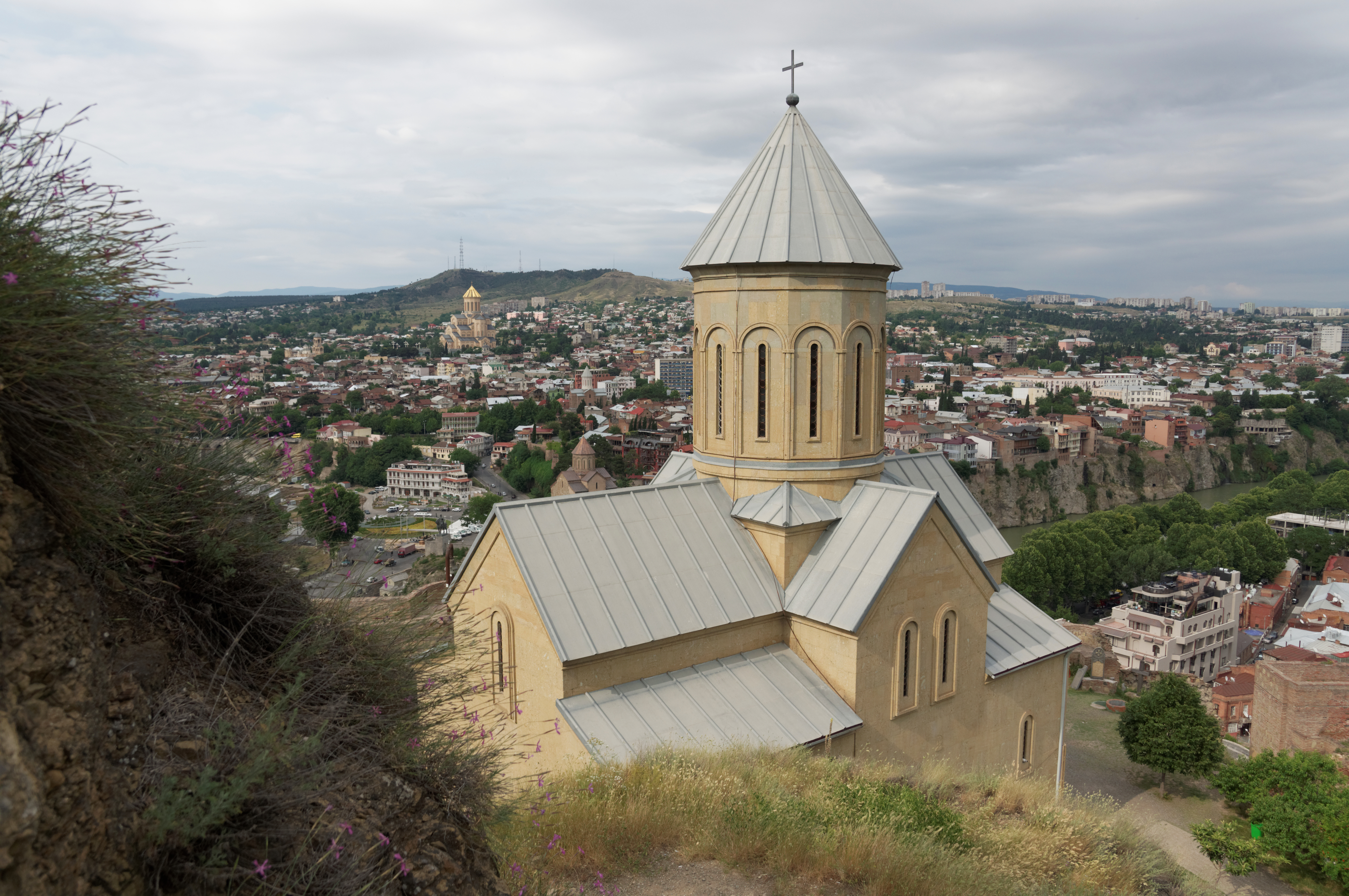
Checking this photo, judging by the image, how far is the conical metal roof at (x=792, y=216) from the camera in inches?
321

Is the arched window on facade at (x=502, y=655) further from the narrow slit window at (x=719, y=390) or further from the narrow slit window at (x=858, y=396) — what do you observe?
the narrow slit window at (x=858, y=396)

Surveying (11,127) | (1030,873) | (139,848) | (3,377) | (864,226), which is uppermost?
(864,226)

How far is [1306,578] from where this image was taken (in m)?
44.3

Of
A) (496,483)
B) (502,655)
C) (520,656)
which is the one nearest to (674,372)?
(496,483)

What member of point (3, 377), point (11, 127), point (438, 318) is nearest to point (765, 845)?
point (3, 377)

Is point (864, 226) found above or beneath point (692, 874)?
above

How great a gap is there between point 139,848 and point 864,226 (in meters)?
7.92

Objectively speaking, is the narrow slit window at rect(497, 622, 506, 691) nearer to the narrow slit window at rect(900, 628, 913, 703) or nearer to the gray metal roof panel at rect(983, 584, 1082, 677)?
the narrow slit window at rect(900, 628, 913, 703)

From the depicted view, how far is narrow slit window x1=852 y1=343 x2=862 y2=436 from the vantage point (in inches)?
341

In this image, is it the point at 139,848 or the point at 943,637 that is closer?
the point at 139,848

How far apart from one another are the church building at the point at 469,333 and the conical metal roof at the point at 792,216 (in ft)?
450

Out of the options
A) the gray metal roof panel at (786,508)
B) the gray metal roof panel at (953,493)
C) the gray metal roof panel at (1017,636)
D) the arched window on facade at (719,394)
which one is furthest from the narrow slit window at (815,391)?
the gray metal roof panel at (1017,636)

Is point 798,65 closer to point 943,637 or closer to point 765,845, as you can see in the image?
point 943,637

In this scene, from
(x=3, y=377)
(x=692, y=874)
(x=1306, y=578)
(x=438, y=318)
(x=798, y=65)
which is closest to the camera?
(x=3, y=377)
